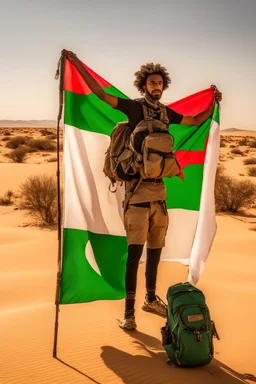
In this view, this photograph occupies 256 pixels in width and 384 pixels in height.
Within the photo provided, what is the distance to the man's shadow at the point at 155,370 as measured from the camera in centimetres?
351

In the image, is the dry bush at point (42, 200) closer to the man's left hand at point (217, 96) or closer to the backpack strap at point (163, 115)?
the man's left hand at point (217, 96)

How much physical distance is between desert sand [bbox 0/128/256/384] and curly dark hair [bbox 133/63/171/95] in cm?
241

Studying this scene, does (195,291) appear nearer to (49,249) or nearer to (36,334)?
(36,334)

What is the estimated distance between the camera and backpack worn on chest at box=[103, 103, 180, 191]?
4.10 meters

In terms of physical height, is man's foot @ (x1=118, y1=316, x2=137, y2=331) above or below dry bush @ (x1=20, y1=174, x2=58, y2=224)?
below

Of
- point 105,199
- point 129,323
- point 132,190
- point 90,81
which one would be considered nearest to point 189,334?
point 129,323

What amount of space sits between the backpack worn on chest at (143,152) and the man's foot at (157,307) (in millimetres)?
1420

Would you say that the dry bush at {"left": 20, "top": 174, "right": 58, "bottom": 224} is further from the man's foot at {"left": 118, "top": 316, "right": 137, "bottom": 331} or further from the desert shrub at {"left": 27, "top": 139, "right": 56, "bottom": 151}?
the desert shrub at {"left": 27, "top": 139, "right": 56, "bottom": 151}

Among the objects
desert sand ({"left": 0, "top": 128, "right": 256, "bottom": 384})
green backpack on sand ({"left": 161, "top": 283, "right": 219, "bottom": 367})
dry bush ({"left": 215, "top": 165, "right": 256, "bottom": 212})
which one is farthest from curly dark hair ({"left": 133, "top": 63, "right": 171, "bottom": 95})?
dry bush ({"left": 215, "top": 165, "right": 256, "bottom": 212})

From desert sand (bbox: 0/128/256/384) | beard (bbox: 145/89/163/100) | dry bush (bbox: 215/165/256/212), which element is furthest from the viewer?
dry bush (bbox: 215/165/256/212)

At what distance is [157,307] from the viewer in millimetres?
4832

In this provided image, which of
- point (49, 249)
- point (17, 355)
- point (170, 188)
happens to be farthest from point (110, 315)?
point (49, 249)

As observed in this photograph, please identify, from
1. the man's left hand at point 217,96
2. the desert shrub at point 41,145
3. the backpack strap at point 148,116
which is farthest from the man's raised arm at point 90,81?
the desert shrub at point 41,145

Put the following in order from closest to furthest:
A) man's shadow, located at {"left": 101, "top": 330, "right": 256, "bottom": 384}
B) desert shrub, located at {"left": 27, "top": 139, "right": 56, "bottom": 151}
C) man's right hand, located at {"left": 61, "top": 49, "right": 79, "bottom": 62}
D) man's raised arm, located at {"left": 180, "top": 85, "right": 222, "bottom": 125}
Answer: man's shadow, located at {"left": 101, "top": 330, "right": 256, "bottom": 384}, man's right hand, located at {"left": 61, "top": 49, "right": 79, "bottom": 62}, man's raised arm, located at {"left": 180, "top": 85, "right": 222, "bottom": 125}, desert shrub, located at {"left": 27, "top": 139, "right": 56, "bottom": 151}
